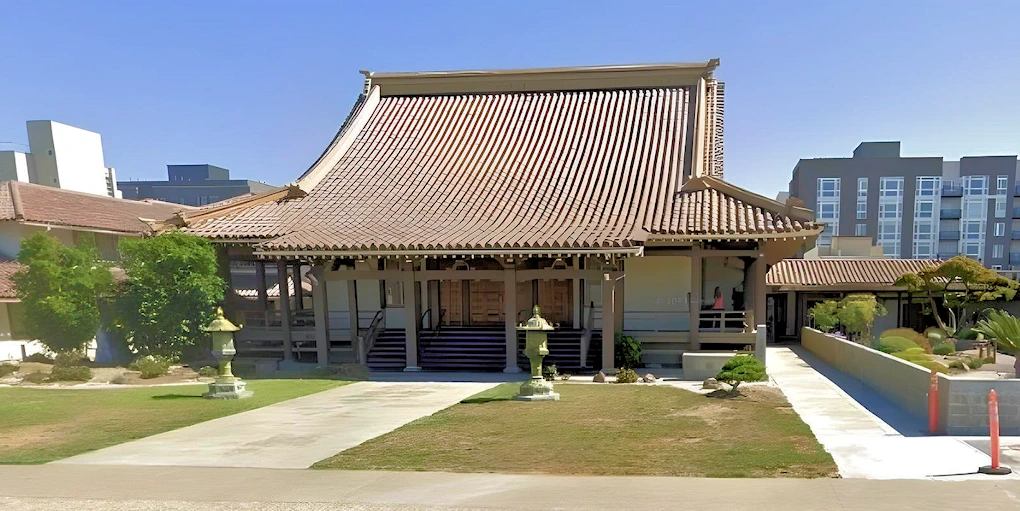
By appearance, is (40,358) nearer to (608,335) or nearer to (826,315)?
(608,335)

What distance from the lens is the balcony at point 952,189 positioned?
5219 centimetres

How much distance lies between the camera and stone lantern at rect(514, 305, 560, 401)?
10648 millimetres

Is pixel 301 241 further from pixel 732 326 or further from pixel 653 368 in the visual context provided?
pixel 732 326

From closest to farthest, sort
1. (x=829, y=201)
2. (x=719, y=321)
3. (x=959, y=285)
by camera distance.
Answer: (x=719, y=321), (x=959, y=285), (x=829, y=201)

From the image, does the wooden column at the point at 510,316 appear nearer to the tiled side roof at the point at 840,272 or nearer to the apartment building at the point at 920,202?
the tiled side roof at the point at 840,272

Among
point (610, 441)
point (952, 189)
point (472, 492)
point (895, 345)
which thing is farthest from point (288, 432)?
point (952, 189)

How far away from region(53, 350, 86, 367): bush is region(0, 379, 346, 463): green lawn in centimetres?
248

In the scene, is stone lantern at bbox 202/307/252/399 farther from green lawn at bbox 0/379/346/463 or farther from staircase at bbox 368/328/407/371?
staircase at bbox 368/328/407/371

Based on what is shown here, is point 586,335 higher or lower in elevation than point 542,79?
lower

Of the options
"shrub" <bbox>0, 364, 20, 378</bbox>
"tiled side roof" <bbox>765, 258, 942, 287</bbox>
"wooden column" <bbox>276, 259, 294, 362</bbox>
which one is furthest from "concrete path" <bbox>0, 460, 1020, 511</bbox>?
"tiled side roof" <bbox>765, 258, 942, 287</bbox>

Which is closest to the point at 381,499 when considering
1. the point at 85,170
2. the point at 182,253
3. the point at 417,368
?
the point at 417,368

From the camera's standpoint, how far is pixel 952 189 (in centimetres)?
5250

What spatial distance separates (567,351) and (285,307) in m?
8.86

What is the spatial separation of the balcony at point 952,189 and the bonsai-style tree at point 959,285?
39267 millimetres
